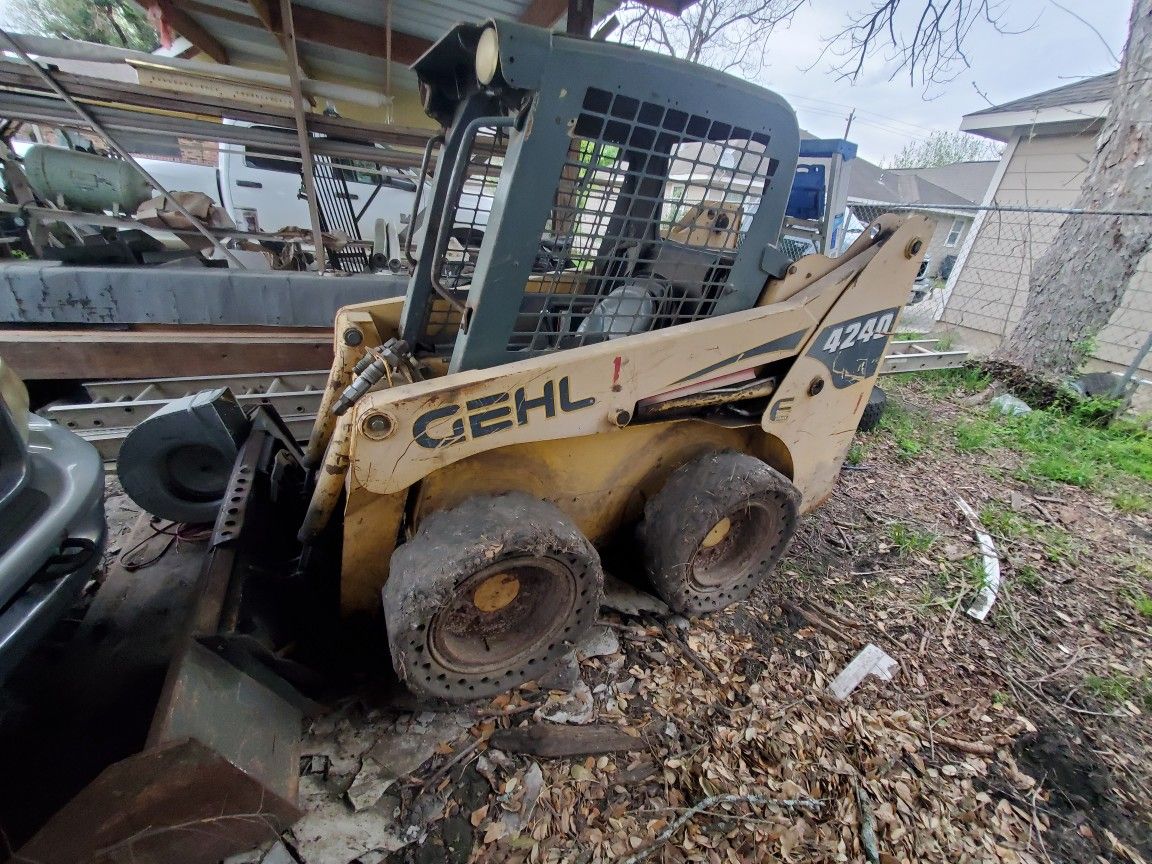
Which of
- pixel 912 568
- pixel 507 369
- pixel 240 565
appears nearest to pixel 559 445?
pixel 507 369

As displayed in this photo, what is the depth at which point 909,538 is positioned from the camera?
3.47 m

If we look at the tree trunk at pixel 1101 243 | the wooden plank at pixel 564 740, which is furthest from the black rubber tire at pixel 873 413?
the wooden plank at pixel 564 740

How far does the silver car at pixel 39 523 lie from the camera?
1.37 meters

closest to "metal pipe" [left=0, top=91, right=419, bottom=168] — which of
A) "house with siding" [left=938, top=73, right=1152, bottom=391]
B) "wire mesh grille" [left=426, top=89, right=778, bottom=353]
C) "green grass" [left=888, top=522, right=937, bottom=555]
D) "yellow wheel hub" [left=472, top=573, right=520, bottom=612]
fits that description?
"wire mesh grille" [left=426, top=89, right=778, bottom=353]

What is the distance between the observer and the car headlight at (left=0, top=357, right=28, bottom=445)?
1538 millimetres

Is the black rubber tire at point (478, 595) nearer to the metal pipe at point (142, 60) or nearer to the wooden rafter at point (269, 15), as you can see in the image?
the wooden rafter at point (269, 15)

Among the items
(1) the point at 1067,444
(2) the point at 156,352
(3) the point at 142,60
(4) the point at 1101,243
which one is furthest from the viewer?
(4) the point at 1101,243

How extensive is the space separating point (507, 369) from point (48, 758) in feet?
6.31

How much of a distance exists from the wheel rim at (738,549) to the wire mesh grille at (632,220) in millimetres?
1022

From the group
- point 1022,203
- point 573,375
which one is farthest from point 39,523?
point 1022,203

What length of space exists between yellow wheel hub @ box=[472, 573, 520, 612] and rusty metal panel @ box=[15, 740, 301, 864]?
2.73 feet

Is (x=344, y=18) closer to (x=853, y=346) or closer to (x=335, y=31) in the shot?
(x=335, y=31)

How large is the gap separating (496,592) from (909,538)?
289 cm

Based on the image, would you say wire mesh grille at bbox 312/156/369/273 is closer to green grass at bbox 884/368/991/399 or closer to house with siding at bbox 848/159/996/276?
green grass at bbox 884/368/991/399
